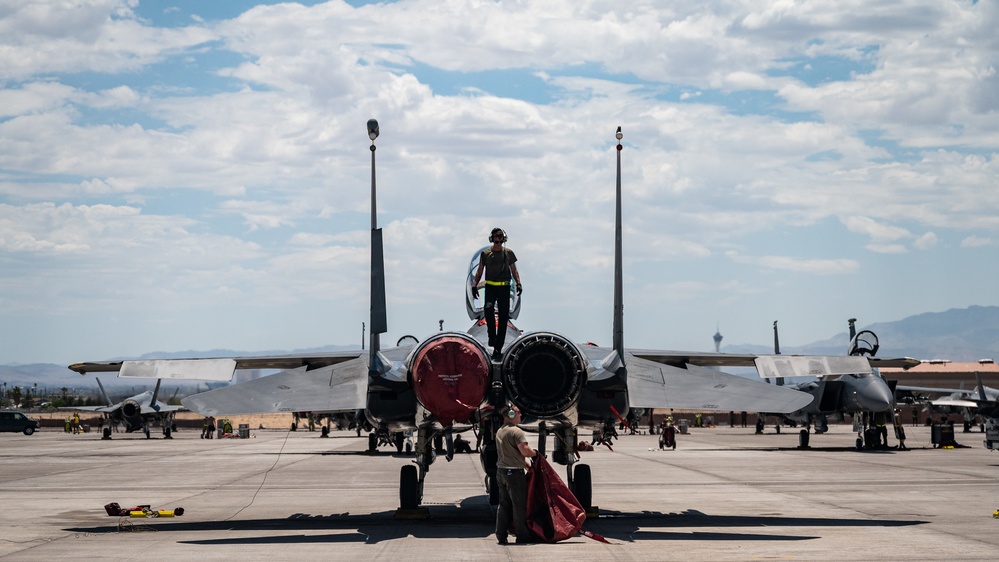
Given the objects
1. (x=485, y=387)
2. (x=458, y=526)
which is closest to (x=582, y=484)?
(x=458, y=526)

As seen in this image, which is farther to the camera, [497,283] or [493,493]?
[493,493]

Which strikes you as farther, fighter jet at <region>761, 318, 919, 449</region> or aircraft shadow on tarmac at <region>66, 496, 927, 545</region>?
fighter jet at <region>761, 318, 919, 449</region>

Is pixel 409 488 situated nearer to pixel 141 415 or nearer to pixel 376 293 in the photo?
pixel 376 293

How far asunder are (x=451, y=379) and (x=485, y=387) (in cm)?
42

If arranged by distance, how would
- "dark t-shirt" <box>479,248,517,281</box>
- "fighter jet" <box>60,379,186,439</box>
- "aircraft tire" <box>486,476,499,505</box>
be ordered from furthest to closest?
"fighter jet" <box>60,379,186,439</box> < "aircraft tire" <box>486,476,499,505</box> < "dark t-shirt" <box>479,248,517,281</box>

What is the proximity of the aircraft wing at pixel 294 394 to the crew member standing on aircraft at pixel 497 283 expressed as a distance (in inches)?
68.7

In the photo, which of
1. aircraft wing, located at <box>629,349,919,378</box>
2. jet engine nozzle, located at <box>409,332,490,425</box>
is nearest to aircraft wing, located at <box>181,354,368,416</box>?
jet engine nozzle, located at <box>409,332,490,425</box>

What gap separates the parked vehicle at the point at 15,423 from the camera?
70250 mm

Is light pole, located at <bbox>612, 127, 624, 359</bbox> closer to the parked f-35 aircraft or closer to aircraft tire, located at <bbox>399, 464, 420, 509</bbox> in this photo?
the parked f-35 aircraft

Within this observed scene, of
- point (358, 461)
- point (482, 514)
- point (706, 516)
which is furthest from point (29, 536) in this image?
point (358, 461)

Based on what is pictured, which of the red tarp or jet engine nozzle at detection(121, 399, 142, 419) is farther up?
jet engine nozzle at detection(121, 399, 142, 419)

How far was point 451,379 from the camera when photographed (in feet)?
40.7

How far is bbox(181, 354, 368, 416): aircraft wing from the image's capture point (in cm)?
1207

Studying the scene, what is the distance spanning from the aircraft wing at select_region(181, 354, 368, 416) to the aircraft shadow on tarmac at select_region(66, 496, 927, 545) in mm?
1573
